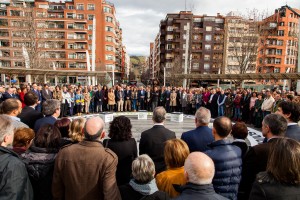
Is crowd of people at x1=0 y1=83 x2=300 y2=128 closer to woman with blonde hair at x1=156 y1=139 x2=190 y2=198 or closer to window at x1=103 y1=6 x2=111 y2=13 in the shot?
woman with blonde hair at x1=156 y1=139 x2=190 y2=198

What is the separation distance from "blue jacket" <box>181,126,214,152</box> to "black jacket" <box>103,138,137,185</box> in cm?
92

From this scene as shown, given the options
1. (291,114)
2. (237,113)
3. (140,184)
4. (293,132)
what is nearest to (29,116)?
(140,184)

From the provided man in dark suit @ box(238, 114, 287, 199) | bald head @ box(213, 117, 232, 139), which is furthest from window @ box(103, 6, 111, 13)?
man in dark suit @ box(238, 114, 287, 199)

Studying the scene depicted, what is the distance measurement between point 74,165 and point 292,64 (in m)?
77.5

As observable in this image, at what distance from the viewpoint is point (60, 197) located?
96.2 inches

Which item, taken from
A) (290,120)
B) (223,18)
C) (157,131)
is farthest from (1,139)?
(223,18)

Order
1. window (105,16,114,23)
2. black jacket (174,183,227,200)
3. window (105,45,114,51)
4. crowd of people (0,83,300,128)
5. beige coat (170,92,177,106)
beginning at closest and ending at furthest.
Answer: black jacket (174,183,227,200) → crowd of people (0,83,300,128) → beige coat (170,92,177,106) → window (105,16,114,23) → window (105,45,114,51)

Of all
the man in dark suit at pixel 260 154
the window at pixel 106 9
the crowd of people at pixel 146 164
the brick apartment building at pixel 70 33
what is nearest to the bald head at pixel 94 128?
the crowd of people at pixel 146 164

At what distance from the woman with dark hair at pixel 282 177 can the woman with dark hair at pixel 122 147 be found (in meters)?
1.81

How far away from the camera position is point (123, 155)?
123 inches

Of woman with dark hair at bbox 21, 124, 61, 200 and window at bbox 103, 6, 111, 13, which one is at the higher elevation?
window at bbox 103, 6, 111, 13

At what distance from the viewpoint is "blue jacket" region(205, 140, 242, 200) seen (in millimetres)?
2518

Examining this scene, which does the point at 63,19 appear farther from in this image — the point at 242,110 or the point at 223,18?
the point at 242,110

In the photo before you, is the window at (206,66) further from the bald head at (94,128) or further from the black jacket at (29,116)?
the bald head at (94,128)
